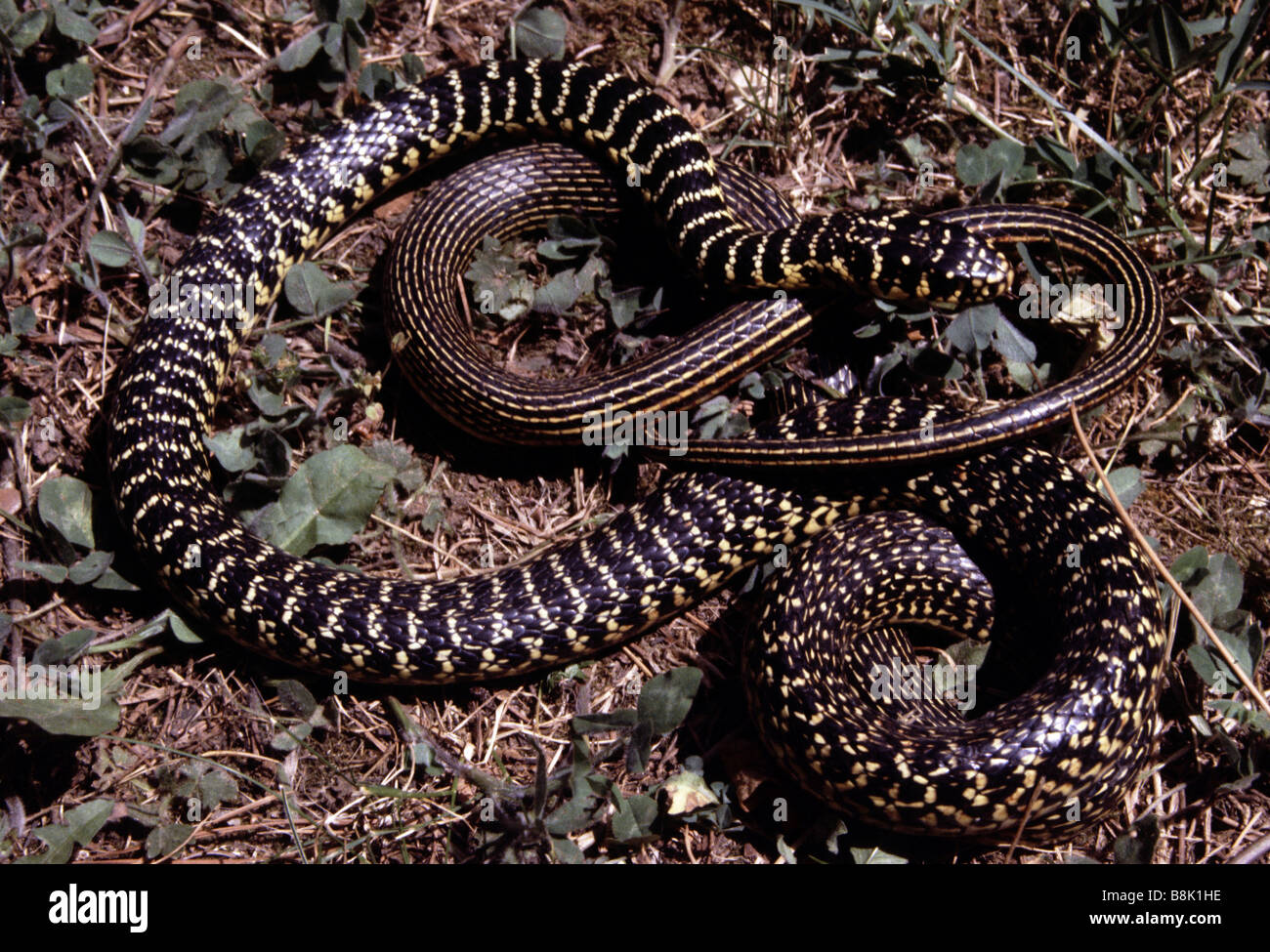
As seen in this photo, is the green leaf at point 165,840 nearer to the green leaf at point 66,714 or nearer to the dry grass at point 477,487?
the dry grass at point 477,487

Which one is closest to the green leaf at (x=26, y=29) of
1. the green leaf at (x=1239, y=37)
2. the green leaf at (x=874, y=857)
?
the green leaf at (x=874, y=857)

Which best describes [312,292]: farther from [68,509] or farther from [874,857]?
[874,857]

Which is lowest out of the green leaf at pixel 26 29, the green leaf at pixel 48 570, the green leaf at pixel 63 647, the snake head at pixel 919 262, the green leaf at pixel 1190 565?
the green leaf at pixel 63 647

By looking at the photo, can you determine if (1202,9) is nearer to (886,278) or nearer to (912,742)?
(886,278)

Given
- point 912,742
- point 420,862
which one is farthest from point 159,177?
point 912,742

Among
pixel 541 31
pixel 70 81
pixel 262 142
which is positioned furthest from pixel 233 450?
pixel 541 31

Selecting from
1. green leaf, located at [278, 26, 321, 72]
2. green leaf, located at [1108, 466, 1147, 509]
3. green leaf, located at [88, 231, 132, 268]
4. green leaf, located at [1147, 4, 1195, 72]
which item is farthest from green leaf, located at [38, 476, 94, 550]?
green leaf, located at [1147, 4, 1195, 72]
